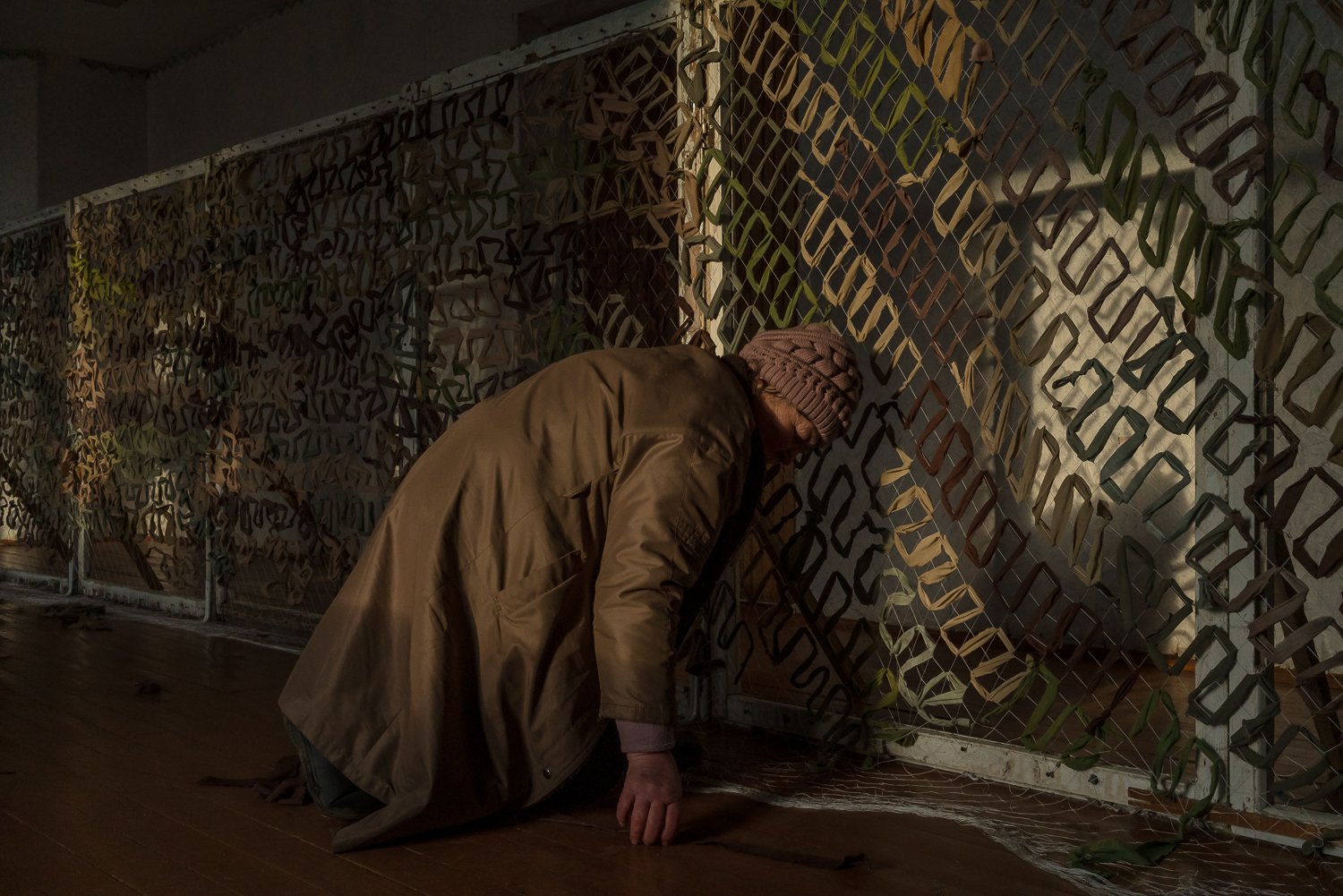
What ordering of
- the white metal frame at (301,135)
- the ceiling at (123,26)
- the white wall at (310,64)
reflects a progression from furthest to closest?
the ceiling at (123,26), the white wall at (310,64), the white metal frame at (301,135)

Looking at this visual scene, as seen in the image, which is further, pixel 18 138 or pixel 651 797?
pixel 18 138

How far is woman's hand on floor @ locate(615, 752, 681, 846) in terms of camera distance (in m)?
1.99

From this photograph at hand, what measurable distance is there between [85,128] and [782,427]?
884cm

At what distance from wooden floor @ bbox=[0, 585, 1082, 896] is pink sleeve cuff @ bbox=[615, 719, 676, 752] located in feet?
0.78

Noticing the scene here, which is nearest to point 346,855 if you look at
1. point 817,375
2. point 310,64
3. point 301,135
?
point 817,375

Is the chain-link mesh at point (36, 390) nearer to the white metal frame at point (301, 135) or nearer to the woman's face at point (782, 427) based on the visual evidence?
the white metal frame at point (301, 135)

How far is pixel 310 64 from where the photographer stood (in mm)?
7867

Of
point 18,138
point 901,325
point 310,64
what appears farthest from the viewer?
point 18,138

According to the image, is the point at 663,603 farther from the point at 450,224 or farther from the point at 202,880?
the point at 450,224

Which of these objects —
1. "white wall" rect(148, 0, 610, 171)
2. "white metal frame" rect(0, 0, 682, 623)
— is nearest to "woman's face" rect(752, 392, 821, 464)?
"white metal frame" rect(0, 0, 682, 623)

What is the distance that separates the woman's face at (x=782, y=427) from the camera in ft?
7.25

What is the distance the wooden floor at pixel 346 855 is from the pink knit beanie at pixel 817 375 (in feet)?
2.60

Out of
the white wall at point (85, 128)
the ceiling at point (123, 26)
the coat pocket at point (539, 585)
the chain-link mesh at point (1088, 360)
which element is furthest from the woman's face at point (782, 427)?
the white wall at point (85, 128)

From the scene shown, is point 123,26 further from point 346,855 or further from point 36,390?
point 346,855
